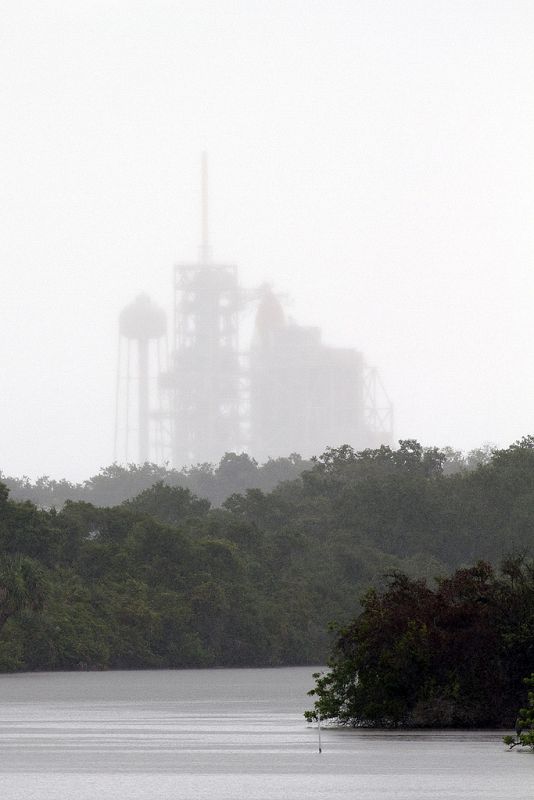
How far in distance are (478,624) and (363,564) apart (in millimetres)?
64536

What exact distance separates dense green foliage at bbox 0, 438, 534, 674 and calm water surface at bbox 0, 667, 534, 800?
102 feet

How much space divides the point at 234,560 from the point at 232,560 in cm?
10

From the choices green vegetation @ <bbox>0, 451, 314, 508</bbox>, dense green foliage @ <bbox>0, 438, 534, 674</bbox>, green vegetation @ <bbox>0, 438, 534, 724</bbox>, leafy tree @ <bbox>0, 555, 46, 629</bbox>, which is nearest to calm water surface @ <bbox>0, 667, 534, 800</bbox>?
green vegetation @ <bbox>0, 438, 534, 724</bbox>

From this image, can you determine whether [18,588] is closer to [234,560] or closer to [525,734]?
[234,560]

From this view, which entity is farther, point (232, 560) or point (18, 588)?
point (232, 560)

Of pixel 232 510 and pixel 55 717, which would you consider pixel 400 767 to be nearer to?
pixel 55 717

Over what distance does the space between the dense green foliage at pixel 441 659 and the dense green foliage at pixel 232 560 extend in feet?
141

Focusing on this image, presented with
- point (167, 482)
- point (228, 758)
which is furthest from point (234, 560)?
point (167, 482)

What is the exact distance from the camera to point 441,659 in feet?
121

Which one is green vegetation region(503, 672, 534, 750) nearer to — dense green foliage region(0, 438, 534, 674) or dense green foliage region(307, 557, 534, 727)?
dense green foliage region(307, 557, 534, 727)

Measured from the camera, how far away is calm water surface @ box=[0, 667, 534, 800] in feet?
85.9

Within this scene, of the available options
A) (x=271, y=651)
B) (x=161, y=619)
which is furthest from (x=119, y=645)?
(x=271, y=651)

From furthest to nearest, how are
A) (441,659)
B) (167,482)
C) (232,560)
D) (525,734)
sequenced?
1. (167,482)
2. (232,560)
3. (441,659)
4. (525,734)

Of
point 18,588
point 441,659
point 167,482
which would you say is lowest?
point 441,659
